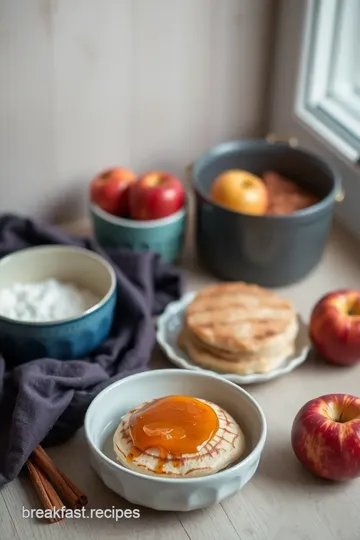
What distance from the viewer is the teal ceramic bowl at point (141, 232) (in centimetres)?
104

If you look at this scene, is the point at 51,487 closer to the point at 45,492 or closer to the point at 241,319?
the point at 45,492

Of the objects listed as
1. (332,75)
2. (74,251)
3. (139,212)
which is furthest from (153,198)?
(332,75)

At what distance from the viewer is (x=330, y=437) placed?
29.1 inches

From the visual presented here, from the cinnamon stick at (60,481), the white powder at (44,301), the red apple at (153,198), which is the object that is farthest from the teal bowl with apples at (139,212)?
the cinnamon stick at (60,481)

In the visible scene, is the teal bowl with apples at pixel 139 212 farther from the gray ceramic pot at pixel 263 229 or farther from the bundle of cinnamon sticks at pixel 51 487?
the bundle of cinnamon sticks at pixel 51 487

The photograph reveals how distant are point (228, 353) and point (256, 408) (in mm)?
115

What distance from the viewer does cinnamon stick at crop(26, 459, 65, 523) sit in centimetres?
74

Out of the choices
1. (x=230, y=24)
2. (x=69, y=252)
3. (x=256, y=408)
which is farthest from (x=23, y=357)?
(x=230, y=24)

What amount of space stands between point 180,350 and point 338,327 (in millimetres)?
182

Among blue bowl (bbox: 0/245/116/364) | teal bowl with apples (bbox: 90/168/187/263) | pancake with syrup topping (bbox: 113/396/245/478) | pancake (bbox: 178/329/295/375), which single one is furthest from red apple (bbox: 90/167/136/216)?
pancake with syrup topping (bbox: 113/396/245/478)

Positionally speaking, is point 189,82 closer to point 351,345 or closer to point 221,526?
point 351,345

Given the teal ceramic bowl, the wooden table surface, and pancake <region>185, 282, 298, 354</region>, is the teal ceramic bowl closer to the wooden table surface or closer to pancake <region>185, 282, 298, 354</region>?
pancake <region>185, 282, 298, 354</region>

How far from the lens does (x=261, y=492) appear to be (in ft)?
2.51

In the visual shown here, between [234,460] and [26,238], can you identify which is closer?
[234,460]
